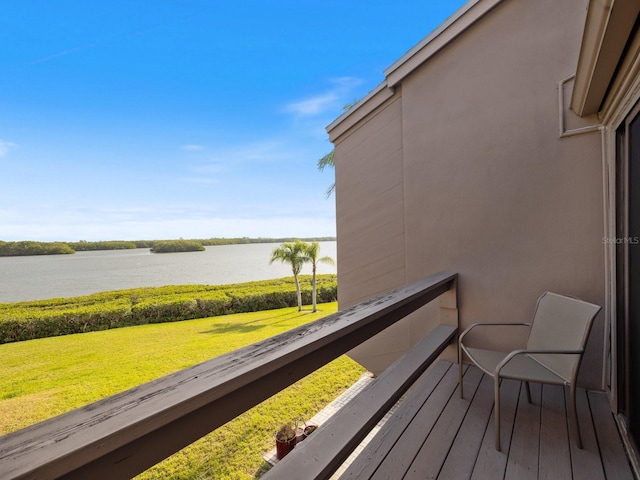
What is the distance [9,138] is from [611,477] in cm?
2766

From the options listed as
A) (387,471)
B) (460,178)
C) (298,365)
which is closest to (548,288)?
(460,178)

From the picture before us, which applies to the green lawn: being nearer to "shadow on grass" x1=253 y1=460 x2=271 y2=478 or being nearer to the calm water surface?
"shadow on grass" x1=253 y1=460 x2=271 y2=478

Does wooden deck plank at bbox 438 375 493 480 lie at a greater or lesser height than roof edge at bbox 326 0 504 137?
lesser

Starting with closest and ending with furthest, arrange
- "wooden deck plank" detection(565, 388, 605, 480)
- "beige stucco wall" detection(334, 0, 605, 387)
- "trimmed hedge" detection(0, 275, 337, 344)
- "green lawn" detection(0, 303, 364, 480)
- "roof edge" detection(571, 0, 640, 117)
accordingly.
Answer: "roof edge" detection(571, 0, 640, 117) < "wooden deck plank" detection(565, 388, 605, 480) < "beige stucco wall" detection(334, 0, 605, 387) < "green lawn" detection(0, 303, 364, 480) < "trimmed hedge" detection(0, 275, 337, 344)

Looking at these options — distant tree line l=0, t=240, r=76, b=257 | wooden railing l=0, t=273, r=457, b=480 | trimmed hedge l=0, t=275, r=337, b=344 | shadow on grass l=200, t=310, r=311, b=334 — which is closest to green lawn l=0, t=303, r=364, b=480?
shadow on grass l=200, t=310, r=311, b=334

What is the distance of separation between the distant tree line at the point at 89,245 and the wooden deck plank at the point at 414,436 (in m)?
14.6

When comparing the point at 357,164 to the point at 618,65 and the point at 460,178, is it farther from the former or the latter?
the point at 618,65

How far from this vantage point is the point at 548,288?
2.50m

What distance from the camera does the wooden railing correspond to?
480 mm

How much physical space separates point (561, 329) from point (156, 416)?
8.01 feet

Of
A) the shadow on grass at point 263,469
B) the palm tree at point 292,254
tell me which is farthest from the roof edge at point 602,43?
the palm tree at point 292,254

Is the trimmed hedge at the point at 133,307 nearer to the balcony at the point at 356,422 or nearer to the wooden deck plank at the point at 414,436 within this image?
the balcony at the point at 356,422

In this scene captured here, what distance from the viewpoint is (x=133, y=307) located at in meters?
15.4

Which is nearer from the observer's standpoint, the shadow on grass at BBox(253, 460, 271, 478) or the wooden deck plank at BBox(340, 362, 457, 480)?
the wooden deck plank at BBox(340, 362, 457, 480)
